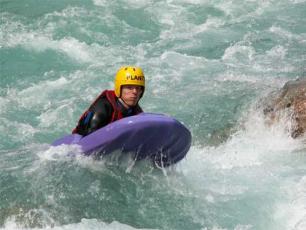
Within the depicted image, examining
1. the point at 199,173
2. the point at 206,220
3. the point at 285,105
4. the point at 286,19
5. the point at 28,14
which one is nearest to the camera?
the point at 206,220

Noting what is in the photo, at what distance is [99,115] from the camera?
667 cm

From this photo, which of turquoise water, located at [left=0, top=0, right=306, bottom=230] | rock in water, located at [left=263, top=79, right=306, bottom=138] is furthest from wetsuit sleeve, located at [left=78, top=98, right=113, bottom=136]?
rock in water, located at [left=263, top=79, right=306, bottom=138]

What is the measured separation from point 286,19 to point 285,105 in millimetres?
6614

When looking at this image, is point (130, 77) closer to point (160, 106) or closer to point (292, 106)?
point (292, 106)

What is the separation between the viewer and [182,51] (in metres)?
13.1

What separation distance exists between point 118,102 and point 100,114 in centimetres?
27

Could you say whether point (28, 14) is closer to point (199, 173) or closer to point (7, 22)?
point (7, 22)

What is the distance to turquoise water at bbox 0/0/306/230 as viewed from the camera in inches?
247

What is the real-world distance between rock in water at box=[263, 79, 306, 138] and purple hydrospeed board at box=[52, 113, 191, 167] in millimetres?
2355

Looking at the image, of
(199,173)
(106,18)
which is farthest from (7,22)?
(199,173)

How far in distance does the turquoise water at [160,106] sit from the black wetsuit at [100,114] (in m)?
0.40

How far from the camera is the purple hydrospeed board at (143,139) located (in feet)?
20.8

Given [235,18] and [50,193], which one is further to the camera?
[235,18]

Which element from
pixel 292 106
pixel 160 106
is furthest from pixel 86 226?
pixel 160 106
